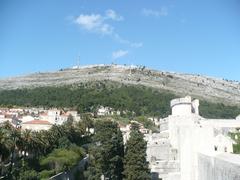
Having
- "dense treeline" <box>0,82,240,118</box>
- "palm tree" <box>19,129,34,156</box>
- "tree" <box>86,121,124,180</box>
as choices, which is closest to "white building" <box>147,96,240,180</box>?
"tree" <box>86,121,124,180</box>

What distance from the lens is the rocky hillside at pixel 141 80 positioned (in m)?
138

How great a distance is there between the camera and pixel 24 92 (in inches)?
4675

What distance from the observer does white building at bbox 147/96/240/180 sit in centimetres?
2930

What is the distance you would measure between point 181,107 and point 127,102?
2478 inches

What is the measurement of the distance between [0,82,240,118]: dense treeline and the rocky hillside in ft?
51.2

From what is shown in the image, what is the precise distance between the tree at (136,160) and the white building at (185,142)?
2.34 meters

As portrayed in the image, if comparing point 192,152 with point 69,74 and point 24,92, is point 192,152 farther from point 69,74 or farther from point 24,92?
point 69,74

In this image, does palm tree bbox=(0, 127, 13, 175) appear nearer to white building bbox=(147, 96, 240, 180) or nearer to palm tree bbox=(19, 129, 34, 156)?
palm tree bbox=(19, 129, 34, 156)

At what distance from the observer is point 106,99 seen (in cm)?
10062

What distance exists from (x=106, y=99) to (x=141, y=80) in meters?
43.1

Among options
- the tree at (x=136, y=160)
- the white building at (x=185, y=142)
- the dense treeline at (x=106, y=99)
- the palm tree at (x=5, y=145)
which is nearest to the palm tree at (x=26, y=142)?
the palm tree at (x=5, y=145)

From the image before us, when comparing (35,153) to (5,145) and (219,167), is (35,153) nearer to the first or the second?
(5,145)

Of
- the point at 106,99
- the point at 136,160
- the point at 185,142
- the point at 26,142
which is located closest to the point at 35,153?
the point at 26,142

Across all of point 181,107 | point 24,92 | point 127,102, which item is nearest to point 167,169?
point 181,107
